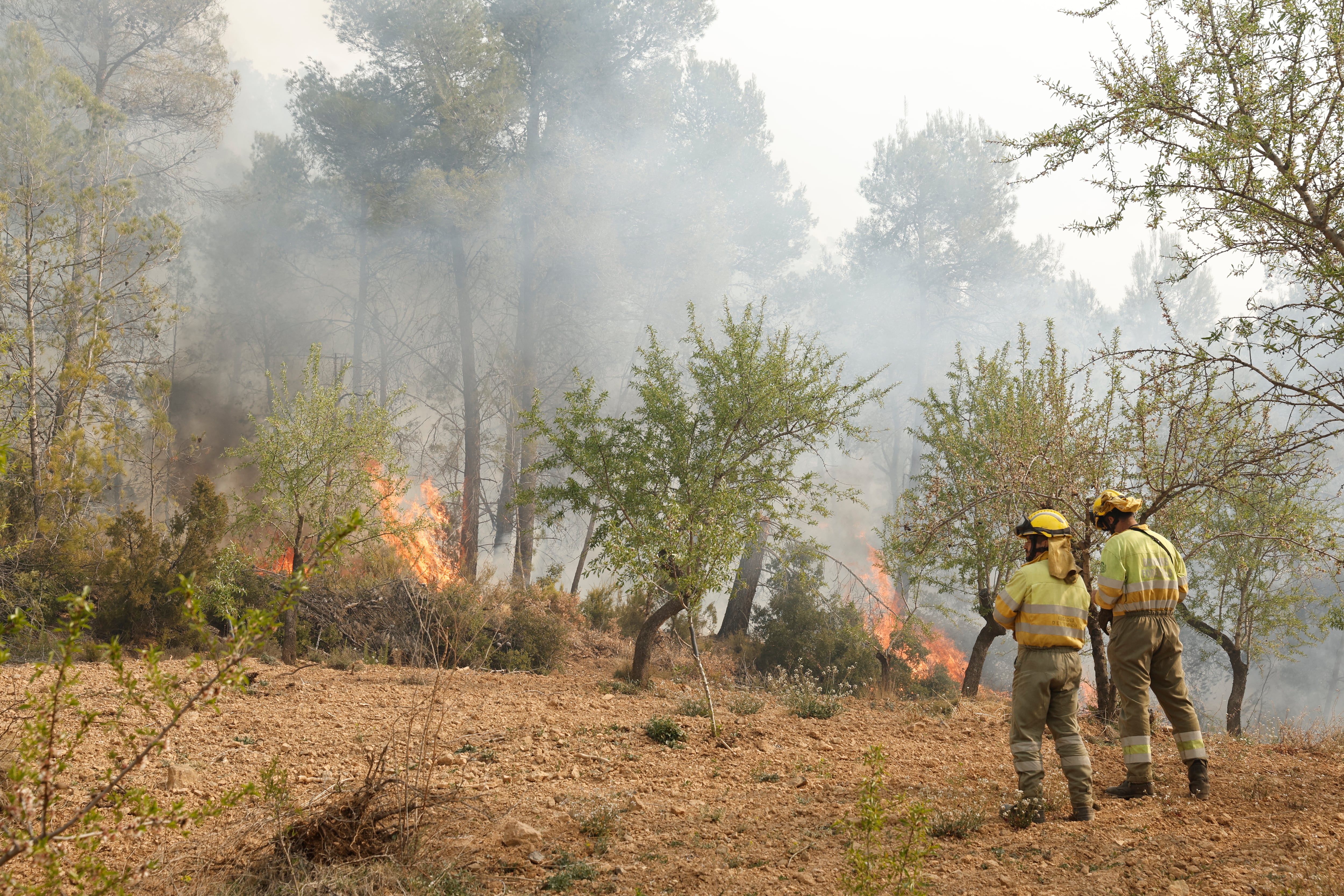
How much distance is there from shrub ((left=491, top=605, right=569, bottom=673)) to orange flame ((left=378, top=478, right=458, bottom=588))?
6.22 feet

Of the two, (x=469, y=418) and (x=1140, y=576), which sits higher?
(x=469, y=418)

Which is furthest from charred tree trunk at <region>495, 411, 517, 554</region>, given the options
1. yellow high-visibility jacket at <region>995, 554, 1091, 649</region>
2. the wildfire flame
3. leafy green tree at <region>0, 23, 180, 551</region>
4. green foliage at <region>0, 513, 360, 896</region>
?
green foliage at <region>0, 513, 360, 896</region>

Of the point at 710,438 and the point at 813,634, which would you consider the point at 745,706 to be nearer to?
the point at 710,438

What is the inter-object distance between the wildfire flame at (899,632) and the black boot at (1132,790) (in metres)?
9.40

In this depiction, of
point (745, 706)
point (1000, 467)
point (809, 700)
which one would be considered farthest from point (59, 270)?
point (1000, 467)

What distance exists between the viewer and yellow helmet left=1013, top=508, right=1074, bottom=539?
5.13 meters

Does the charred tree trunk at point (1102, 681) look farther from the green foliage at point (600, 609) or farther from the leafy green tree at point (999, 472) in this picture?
the green foliage at point (600, 609)

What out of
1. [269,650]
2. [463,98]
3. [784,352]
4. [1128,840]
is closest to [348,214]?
[463,98]

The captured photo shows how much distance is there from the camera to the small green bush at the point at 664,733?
7000 millimetres

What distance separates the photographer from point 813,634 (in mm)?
16516

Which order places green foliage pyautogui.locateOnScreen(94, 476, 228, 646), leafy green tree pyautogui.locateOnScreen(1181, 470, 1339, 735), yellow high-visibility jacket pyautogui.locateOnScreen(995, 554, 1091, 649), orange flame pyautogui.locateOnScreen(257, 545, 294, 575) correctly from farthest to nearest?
1. orange flame pyautogui.locateOnScreen(257, 545, 294, 575)
2. green foliage pyautogui.locateOnScreen(94, 476, 228, 646)
3. leafy green tree pyautogui.locateOnScreen(1181, 470, 1339, 735)
4. yellow high-visibility jacket pyautogui.locateOnScreen(995, 554, 1091, 649)

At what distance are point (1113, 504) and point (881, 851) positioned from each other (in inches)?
122

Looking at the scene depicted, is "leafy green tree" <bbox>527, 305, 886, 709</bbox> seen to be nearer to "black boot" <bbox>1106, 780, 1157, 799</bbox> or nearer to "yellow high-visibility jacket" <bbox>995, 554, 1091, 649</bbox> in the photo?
"yellow high-visibility jacket" <bbox>995, 554, 1091, 649</bbox>

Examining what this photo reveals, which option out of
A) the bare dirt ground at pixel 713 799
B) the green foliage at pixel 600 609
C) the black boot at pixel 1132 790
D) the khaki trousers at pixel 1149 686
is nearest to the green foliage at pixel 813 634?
the green foliage at pixel 600 609
